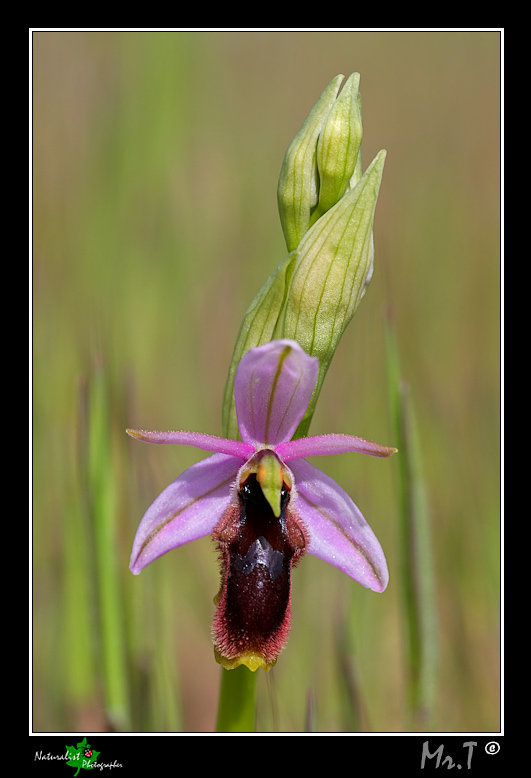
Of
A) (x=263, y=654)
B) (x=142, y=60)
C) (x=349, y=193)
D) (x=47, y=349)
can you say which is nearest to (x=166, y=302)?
(x=47, y=349)

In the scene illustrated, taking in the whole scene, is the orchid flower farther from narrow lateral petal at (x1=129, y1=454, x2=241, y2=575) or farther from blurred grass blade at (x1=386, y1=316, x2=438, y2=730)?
blurred grass blade at (x1=386, y1=316, x2=438, y2=730)

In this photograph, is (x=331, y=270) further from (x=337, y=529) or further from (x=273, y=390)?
(x=337, y=529)

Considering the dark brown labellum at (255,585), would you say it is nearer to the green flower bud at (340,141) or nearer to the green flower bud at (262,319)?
the green flower bud at (262,319)

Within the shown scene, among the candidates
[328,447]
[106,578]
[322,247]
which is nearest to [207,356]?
[106,578]

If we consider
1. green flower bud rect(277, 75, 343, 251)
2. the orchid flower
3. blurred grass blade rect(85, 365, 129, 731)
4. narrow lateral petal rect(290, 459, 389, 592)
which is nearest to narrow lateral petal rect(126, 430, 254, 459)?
the orchid flower

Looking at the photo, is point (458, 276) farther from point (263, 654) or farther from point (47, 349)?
point (263, 654)

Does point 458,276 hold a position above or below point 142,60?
below

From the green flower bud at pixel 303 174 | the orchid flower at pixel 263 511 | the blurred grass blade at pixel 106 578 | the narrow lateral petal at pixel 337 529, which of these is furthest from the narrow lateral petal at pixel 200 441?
the green flower bud at pixel 303 174
